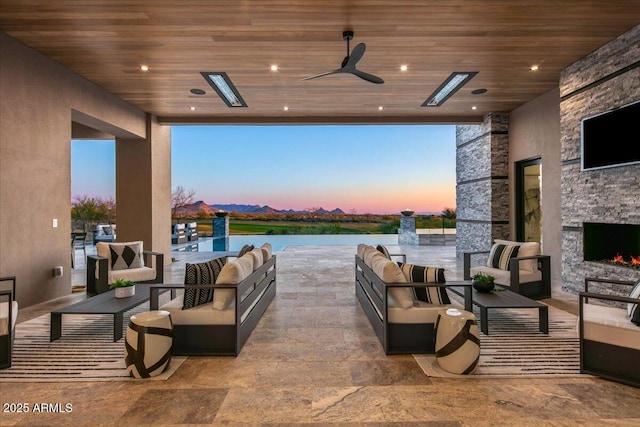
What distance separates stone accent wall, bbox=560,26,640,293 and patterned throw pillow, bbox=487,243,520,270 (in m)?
1.00

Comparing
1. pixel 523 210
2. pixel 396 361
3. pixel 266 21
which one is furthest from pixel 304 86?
pixel 523 210

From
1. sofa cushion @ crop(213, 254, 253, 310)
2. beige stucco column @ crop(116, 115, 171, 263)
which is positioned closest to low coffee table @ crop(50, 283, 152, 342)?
sofa cushion @ crop(213, 254, 253, 310)

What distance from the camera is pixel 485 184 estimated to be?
8.23 metres

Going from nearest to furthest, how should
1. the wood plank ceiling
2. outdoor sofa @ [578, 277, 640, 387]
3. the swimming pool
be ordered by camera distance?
outdoor sofa @ [578, 277, 640, 387], the wood plank ceiling, the swimming pool

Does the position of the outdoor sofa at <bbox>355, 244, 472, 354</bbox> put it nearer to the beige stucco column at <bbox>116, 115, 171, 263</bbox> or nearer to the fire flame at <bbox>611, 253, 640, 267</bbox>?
the fire flame at <bbox>611, 253, 640, 267</bbox>

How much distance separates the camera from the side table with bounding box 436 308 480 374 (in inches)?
105

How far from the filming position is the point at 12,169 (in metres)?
4.39

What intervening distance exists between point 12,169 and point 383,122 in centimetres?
683

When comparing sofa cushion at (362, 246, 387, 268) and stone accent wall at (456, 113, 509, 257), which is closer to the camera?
sofa cushion at (362, 246, 387, 268)

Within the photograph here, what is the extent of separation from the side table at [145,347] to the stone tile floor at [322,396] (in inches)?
4.3

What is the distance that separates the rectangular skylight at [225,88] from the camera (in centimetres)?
565

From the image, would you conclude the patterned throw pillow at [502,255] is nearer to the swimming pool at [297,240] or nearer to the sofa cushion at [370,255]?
the sofa cushion at [370,255]

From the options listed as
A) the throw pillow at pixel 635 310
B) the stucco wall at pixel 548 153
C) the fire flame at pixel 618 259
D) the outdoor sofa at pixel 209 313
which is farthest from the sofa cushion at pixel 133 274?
the stucco wall at pixel 548 153

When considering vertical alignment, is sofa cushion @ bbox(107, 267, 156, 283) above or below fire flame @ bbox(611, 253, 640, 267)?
below
